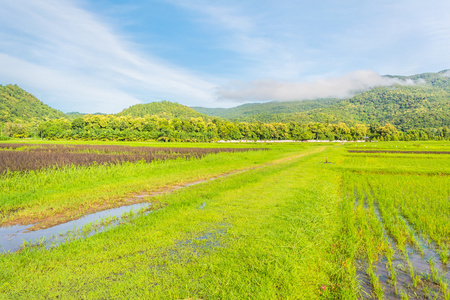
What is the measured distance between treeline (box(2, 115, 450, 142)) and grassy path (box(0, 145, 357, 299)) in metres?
96.2

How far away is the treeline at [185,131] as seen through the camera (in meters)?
100

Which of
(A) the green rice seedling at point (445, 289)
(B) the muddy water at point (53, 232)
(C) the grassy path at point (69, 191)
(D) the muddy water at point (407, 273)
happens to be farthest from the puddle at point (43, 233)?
(A) the green rice seedling at point (445, 289)

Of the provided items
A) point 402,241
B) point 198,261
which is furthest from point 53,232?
point 402,241

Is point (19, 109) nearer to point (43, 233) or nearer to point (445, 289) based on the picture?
point (43, 233)

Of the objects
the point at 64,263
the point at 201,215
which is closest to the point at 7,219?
the point at 64,263

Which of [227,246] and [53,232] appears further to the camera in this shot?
[53,232]

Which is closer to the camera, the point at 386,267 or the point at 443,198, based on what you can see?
the point at 386,267

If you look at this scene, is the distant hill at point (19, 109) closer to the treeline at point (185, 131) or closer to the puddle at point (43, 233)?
the treeline at point (185, 131)

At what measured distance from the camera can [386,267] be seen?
16.3ft

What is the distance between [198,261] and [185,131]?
114303mm

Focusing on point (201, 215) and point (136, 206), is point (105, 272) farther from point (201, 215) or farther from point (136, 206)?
point (136, 206)

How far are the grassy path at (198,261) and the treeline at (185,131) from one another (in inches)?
3786

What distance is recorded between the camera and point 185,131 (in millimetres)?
116875

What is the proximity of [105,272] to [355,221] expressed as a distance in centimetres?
720
